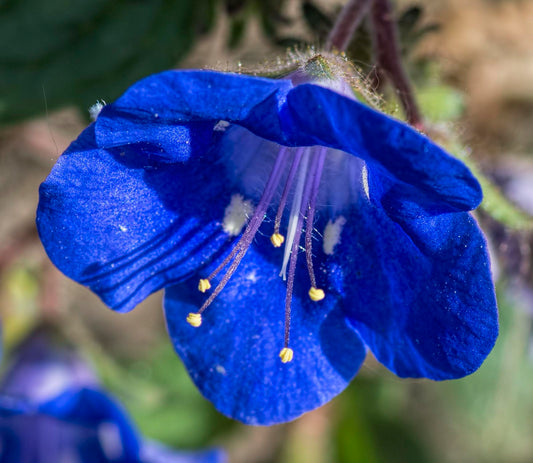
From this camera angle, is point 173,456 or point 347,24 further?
point 173,456

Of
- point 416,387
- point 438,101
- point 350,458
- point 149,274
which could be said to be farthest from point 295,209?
point 416,387

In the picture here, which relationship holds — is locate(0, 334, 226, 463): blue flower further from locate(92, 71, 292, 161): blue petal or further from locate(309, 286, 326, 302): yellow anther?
locate(92, 71, 292, 161): blue petal

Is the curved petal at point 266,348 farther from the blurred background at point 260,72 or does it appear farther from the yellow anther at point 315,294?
the blurred background at point 260,72

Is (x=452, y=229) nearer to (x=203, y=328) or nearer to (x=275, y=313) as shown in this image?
(x=275, y=313)

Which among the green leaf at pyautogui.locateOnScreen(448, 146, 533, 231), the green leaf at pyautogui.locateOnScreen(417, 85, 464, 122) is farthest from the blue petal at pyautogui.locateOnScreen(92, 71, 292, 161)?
the green leaf at pyautogui.locateOnScreen(417, 85, 464, 122)

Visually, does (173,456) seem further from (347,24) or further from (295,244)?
(347,24)

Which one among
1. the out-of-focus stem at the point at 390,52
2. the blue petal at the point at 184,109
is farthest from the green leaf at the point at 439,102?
the blue petal at the point at 184,109

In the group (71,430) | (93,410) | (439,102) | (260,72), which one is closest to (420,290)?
(260,72)

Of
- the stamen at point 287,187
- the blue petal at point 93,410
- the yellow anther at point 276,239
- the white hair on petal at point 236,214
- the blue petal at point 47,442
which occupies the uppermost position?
the stamen at point 287,187
